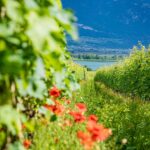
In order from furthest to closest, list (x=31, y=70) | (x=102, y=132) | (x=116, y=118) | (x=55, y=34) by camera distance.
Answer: (x=116, y=118) < (x=102, y=132) < (x=31, y=70) < (x=55, y=34)

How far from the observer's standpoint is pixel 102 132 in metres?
3.55

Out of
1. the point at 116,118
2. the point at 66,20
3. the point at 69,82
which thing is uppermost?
the point at 66,20

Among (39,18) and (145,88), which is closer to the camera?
(39,18)

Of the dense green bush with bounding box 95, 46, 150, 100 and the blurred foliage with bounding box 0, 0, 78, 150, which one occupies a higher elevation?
the dense green bush with bounding box 95, 46, 150, 100

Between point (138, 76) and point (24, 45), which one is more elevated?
point (138, 76)

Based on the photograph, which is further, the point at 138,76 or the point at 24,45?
the point at 138,76

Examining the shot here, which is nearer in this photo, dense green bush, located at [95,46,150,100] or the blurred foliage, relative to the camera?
the blurred foliage

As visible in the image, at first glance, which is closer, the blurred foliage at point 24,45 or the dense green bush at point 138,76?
the blurred foliage at point 24,45

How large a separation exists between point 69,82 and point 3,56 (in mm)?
2280

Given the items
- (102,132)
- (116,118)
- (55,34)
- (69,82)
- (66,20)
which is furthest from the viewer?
(116,118)

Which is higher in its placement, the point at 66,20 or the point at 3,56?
the point at 66,20

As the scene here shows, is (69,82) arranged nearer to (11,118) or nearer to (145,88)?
(11,118)

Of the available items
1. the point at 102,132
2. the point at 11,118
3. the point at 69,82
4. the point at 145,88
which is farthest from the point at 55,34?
the point at 145,88

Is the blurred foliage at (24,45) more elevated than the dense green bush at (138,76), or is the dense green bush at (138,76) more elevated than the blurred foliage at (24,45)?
the dense green bush at (138,76)
